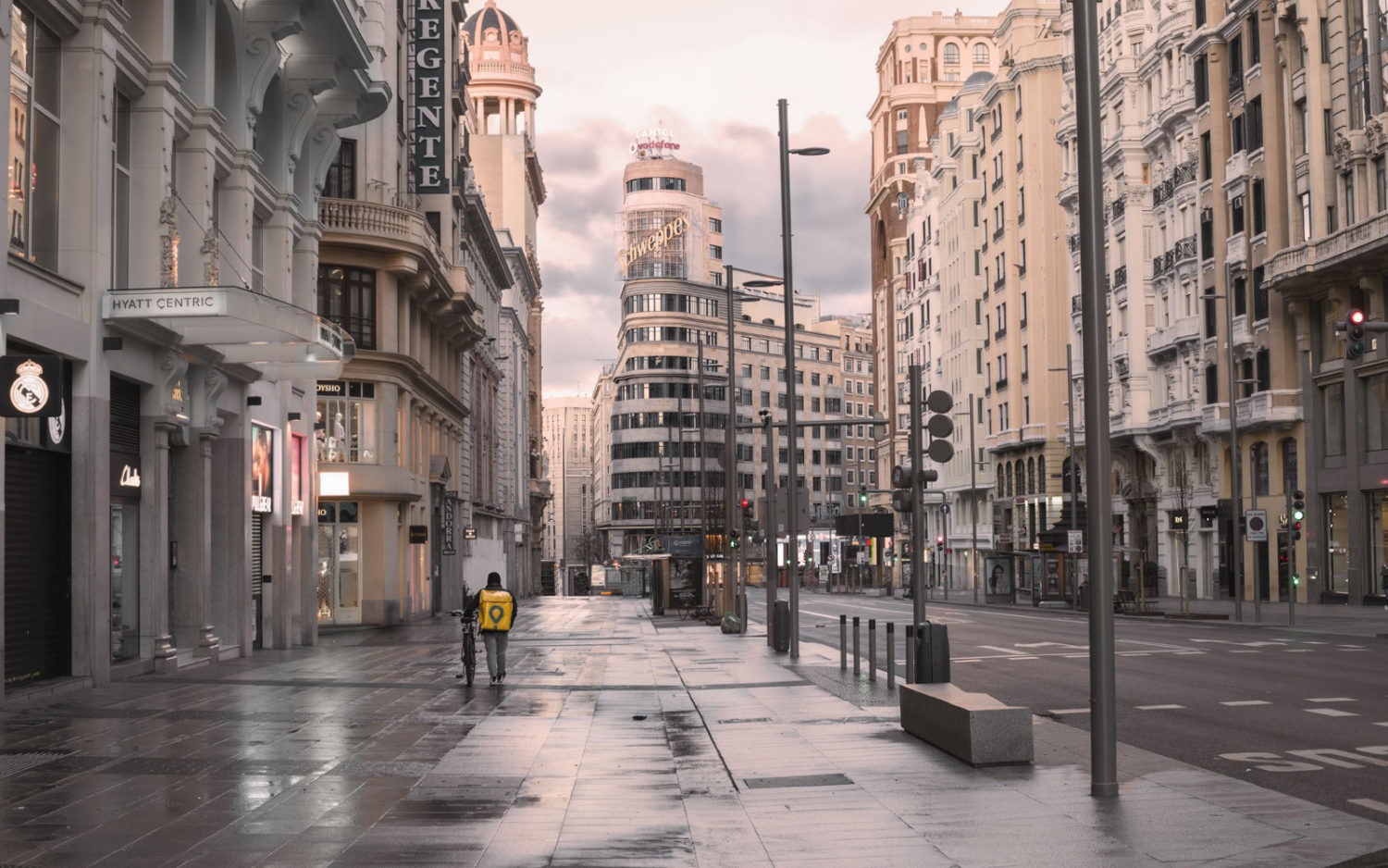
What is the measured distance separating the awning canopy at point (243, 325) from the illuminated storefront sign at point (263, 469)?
64.8 inches

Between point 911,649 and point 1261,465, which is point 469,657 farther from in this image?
point 1261,465

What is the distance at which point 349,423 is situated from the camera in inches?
1799

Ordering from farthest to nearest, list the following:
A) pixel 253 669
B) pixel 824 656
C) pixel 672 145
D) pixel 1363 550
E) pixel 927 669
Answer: pixel 672 145 → pixel 1363 550 → pixel 824 656 → pixel 253 669 → pixel 927 669

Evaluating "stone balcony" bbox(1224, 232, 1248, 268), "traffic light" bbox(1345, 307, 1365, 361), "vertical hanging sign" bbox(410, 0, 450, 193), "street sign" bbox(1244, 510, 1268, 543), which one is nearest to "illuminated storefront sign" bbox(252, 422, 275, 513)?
"traffic light" bbox(1345, 307, 1365, 361)

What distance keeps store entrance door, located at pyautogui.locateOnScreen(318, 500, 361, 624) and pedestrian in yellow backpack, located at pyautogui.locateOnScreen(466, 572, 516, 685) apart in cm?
2334

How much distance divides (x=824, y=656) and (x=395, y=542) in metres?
22.0

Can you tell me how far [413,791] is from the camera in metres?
11.4

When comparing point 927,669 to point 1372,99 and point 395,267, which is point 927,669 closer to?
point 395,267

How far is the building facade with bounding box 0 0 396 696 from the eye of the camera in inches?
761

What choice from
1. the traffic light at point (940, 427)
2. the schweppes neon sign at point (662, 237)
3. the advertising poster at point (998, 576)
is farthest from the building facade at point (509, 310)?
the traffic light at point (940, 427)

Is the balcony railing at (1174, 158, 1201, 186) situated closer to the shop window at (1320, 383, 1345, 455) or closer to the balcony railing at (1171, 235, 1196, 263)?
the balcony railing at (1171, 235, 1196, 263)

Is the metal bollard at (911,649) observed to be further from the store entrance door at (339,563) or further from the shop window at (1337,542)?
the shop window at (1337,542)

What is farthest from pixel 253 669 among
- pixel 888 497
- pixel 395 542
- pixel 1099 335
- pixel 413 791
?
A: pixel 888 497

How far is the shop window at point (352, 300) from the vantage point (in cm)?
4475
